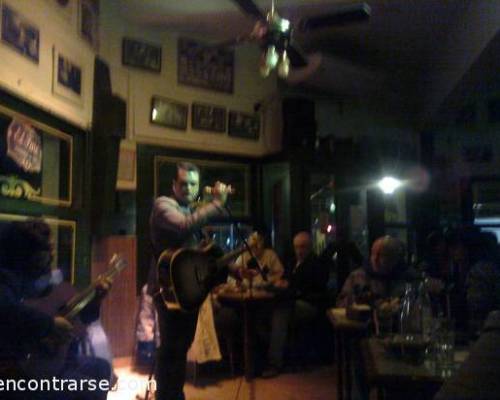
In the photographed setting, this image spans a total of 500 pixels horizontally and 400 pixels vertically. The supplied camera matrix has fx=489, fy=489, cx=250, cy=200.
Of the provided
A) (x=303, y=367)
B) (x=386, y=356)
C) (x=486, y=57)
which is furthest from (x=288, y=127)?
(x=386, y=356)

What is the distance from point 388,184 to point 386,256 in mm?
1650

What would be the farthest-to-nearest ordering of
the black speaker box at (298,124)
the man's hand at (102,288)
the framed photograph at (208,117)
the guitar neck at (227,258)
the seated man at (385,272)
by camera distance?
the black speaker box at (298,124), the framed photograph at (208,117), the seated man at (385,272), the guitar neck at (227,258), the man's hand at (102,288)

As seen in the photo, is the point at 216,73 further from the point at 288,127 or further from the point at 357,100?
the point at 357,100

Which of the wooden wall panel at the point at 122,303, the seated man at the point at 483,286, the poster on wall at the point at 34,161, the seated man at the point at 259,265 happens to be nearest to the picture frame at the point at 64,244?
the poster on wall at the point at 34,161

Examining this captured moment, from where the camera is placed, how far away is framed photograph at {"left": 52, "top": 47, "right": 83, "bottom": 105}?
67.3 inches

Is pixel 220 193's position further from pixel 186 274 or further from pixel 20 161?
pixel 20 161

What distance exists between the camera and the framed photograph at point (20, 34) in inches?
54.8

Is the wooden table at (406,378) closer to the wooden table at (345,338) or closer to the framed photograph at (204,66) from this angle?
the wooden table at (345,338)

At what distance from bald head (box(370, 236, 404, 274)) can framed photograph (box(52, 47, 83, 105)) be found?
1381mm

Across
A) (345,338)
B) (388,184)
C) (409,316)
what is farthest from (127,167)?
(388,184)

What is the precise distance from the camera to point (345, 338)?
70.1 inches

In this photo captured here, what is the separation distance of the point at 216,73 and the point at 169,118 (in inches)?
16.9

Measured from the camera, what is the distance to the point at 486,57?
2361 mm

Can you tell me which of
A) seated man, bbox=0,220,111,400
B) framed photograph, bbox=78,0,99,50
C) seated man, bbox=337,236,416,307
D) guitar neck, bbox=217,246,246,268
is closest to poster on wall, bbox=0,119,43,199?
seated man, bbox=0,220,111,400
